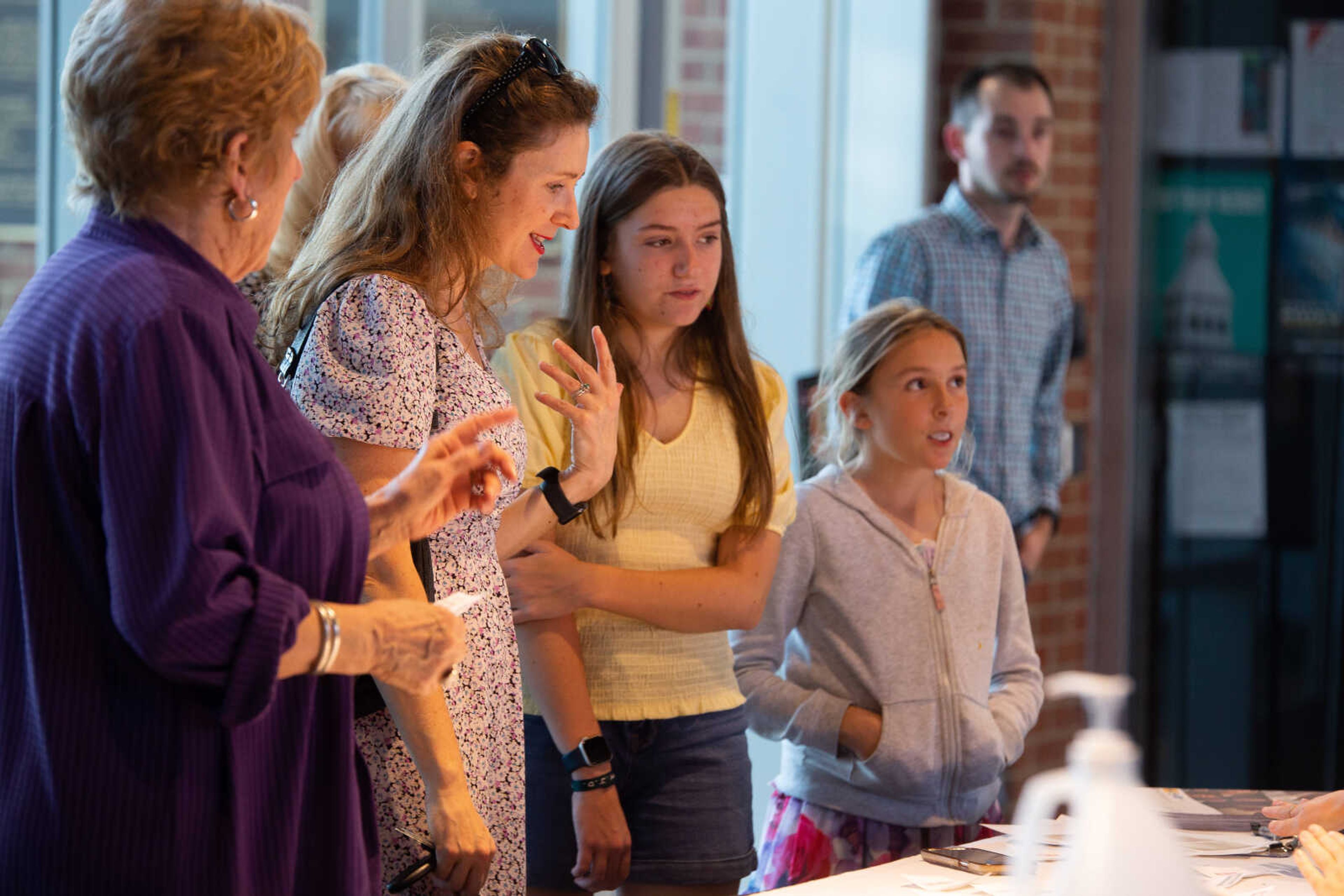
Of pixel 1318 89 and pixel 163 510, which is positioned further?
pixel 1318 89

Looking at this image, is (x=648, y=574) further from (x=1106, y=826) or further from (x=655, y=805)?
(x=1106, y=826)

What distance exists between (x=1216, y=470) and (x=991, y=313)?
4.59 feet

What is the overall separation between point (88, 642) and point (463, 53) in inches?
33.3

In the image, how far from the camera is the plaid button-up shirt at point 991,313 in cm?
339

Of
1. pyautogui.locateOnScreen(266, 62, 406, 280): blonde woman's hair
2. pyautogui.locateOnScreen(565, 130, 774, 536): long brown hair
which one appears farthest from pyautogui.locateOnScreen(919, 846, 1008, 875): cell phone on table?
pyautogui.locateOnScreen(266, 62, 406, 280): blonde woman's hair

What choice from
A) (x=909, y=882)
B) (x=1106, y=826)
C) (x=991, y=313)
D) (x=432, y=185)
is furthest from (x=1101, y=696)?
(x=991, y=313)

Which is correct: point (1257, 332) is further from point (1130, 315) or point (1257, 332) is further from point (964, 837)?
point (964, 837)

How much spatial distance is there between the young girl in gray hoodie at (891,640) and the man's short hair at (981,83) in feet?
4.46

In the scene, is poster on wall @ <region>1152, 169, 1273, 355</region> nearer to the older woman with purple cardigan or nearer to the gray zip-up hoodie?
the gray zip-up hoodie

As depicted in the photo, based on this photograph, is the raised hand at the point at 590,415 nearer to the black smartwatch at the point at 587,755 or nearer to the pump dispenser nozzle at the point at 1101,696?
the black smartwatch at the point at 587,755

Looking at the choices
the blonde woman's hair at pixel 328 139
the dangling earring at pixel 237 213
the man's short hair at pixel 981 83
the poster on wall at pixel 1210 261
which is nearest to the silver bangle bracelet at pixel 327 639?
the dangling earring at pixel 237 213

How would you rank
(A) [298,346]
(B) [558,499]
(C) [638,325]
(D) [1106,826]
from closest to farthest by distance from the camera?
(D) [1106,826] → (A) [298,346] → (B) [558,499] → (C) [638,325]

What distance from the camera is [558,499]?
1.88 metres

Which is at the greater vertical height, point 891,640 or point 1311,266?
point 1311,266
